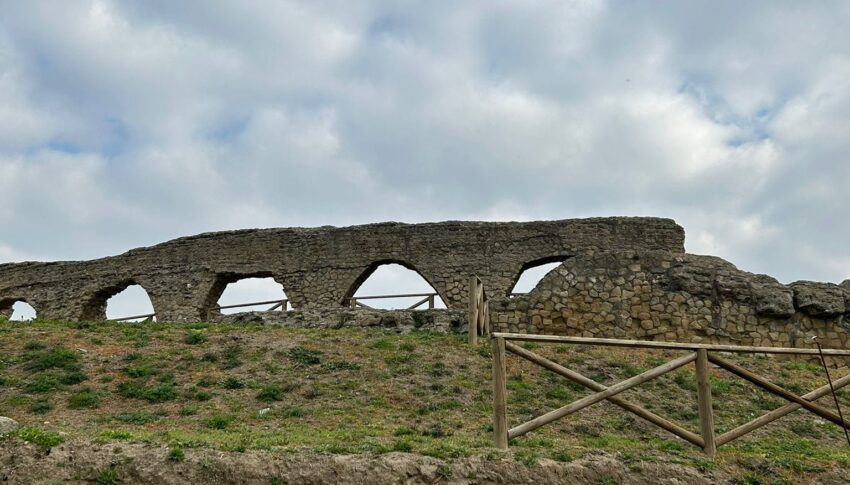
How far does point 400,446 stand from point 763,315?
10118 millimetres

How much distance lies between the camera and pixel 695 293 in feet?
48.2

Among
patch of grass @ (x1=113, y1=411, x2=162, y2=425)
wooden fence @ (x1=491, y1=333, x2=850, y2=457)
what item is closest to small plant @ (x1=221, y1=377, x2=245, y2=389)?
patch of grass @ (x1=113, y1=411, x2=162, y2=425)

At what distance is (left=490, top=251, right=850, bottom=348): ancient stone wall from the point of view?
47.1 feet

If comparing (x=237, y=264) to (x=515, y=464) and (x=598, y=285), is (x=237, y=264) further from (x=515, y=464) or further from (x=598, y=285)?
(x=515, y=464)

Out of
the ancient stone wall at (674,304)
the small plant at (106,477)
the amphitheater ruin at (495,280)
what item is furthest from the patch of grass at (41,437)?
the ancient stone wall at (674,304)

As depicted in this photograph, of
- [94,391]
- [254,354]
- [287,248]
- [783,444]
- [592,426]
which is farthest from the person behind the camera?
[287,248]

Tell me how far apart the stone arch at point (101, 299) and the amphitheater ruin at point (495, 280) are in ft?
0.15

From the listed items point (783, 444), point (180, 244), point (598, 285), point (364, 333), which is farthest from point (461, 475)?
point (180, 244)

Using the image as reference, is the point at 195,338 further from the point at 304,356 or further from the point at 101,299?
the point at 101,299

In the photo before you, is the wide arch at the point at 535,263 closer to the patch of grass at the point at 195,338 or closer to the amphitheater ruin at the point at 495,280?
the amphitheater ruin at the point at 495,280

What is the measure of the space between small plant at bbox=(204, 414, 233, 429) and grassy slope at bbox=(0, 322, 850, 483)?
25 millimetres

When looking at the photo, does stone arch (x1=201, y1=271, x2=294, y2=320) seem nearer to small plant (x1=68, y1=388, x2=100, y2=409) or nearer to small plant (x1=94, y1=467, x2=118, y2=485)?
small plant (x1=68, y1=388, x2=100, y2=409)

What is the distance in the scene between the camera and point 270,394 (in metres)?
10.2

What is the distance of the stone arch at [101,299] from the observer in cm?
2411
